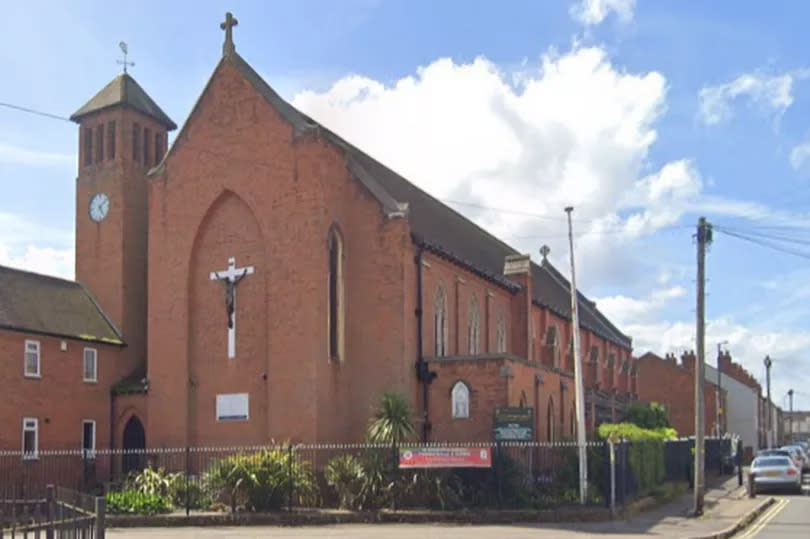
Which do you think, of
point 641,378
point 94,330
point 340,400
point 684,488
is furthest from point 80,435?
point 641,378

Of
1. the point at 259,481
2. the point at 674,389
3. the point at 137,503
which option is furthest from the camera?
the point at 674,389

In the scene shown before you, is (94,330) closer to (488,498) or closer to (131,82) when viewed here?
(131,82)

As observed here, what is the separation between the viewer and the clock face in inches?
1496

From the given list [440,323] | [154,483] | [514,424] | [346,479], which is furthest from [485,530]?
[440,323]

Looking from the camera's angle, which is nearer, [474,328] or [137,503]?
[137,503]

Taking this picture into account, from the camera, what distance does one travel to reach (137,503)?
82.5 feet

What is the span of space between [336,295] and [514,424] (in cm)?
728

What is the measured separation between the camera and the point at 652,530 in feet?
73.0

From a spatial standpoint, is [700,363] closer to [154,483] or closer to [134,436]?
[154,483]

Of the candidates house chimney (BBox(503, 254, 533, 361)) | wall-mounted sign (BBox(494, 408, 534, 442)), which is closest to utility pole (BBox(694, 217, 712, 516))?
wall-mounted sign (BBox(494, 408, 534, 442))

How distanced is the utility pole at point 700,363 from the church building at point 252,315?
19.0ft

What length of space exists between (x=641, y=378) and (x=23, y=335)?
5699 cm

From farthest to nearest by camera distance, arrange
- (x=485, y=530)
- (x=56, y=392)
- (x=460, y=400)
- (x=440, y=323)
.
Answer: (x=440, y=323), (x=56, y=392), (x=460, y=400), (x=485, y=530)

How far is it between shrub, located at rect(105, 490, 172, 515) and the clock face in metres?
15.3
